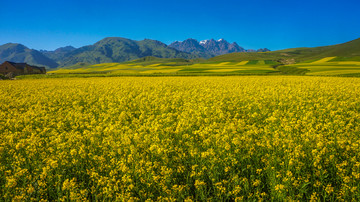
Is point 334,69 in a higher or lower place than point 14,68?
lower

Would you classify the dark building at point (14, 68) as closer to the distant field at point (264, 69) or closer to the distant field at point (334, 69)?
the distant field at point (264, 69)

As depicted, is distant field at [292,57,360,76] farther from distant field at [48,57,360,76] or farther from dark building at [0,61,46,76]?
dark building at [0,61,46,76]

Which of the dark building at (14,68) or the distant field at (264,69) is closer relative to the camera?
the distant field at (264,69)

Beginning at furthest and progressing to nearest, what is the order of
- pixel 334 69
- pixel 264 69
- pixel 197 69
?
pixel 197 69 → pixel 264 69 → pixel 334 69

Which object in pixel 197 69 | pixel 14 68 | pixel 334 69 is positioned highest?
pixel 14 68

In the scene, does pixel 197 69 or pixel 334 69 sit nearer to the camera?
pixel 334 69

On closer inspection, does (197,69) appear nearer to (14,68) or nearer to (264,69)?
(264,69)

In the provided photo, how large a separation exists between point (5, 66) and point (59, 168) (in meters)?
107

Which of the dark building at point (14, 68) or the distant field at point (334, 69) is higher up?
the dark building at point (14, 68)

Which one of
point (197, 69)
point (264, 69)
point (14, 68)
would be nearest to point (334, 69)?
point (264, 69)

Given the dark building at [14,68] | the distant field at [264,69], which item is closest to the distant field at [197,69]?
the distant field at [264,69]

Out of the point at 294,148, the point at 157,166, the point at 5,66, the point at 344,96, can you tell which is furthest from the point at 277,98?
the point at 5,66

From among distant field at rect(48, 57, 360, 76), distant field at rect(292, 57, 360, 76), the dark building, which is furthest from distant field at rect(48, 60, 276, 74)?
distant field at rect(292, 57, 360, 76)

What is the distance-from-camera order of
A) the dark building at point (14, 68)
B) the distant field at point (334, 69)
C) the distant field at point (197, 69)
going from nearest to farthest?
1. the distant field at point (334, 69)
2. the distant field at point (197, 69)
3. the dark building at point (14, 68)
